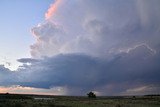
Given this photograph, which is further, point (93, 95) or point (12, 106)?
point (93, 95)

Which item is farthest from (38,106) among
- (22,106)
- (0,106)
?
(0,106)

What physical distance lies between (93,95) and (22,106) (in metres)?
105

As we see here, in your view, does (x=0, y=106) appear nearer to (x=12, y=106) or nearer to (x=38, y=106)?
(x=12, y=106)

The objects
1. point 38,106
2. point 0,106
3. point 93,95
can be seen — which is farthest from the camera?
point 93,95

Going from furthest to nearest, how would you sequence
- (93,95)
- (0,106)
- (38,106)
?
(93,95) → (38,106) → (0,106)

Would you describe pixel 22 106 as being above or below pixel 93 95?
below

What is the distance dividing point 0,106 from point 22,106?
5.18m

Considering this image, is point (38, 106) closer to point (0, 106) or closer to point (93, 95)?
point (0, 106)

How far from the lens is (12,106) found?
66.7 m

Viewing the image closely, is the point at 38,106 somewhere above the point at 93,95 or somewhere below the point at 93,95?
below

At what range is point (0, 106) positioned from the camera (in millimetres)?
64188

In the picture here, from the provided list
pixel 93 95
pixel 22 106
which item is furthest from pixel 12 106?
pixel 93 95

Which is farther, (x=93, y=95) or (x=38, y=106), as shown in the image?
(x=93, y=95)

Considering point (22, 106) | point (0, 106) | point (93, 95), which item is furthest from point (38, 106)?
point (93, 95)
